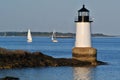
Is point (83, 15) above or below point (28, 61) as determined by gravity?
above

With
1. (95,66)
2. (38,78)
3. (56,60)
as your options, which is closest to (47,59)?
(56,60)

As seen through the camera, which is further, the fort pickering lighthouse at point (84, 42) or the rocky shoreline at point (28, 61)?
the fort pickering lighthouse at point (84, 42)

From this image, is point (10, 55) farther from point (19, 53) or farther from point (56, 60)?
point (56, 60)

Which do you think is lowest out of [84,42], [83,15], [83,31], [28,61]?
[28,61]

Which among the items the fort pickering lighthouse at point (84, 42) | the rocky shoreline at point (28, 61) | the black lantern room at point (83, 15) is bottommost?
the rocky shoreline at point (28, 61)

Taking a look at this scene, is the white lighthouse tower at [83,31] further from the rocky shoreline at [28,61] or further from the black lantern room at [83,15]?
the rocky shoreline at [28,61]

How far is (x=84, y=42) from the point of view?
137 ft

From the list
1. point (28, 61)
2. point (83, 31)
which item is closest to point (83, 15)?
point (83, 31)

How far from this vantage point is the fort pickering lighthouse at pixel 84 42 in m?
41.4

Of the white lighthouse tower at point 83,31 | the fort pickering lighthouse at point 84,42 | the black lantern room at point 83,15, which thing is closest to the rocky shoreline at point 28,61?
the fort pickering lighthouse at point 84,42

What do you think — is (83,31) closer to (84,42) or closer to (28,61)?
(84,42)

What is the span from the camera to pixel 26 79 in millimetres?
32812

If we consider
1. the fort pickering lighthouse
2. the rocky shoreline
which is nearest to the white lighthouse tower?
the fort pickering lighthouse

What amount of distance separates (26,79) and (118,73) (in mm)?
8751
